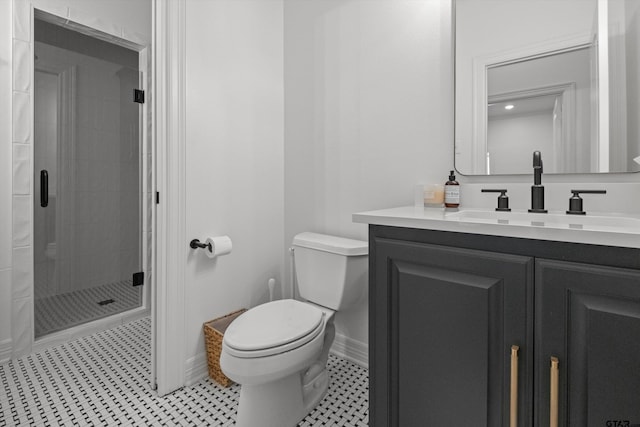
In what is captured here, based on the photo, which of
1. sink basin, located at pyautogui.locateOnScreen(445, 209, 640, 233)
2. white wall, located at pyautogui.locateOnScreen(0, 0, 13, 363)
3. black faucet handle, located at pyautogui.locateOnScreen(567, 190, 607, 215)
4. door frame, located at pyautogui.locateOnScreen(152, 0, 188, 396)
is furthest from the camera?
white wall, located at pyautogui.locateOnScreen(0, 0, 13, 363)

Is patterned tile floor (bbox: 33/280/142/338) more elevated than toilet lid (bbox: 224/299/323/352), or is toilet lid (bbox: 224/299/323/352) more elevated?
toilet lid (bbox: 224/299/323/352)

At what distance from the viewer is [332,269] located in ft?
5.31

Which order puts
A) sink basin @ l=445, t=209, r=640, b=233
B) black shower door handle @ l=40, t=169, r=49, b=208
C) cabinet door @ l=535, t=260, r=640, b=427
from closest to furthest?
cabinet door @ l=535, t=260, r=640, b=427 < sink basin @ l=445, t=209, r=640, b=233 < black shower door handle @ l=40, t=169, r=49, b=208

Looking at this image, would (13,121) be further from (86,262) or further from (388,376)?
(388,376)

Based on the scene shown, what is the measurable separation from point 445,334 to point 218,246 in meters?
1.13

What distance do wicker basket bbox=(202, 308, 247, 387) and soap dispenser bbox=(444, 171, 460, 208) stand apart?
123 centimetres

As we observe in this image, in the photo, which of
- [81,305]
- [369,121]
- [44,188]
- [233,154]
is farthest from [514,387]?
[81,305]

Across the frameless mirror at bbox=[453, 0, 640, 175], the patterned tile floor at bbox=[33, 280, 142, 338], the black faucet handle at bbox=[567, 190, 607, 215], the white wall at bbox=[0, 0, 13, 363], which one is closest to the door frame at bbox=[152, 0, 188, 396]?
the white wall at bbox=[0, 0, 13, 363]

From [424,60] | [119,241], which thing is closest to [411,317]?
[424,60]

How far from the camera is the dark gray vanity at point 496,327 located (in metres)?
0.73

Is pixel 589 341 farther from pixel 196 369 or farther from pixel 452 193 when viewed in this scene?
pixel 196 369

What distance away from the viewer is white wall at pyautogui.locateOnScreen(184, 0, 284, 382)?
1680 mm

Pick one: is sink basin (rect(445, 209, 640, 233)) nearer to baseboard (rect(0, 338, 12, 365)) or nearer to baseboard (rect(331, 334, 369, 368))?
baseboard (rect(331, 334, 369, 368))

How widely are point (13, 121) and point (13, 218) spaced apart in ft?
1.77
